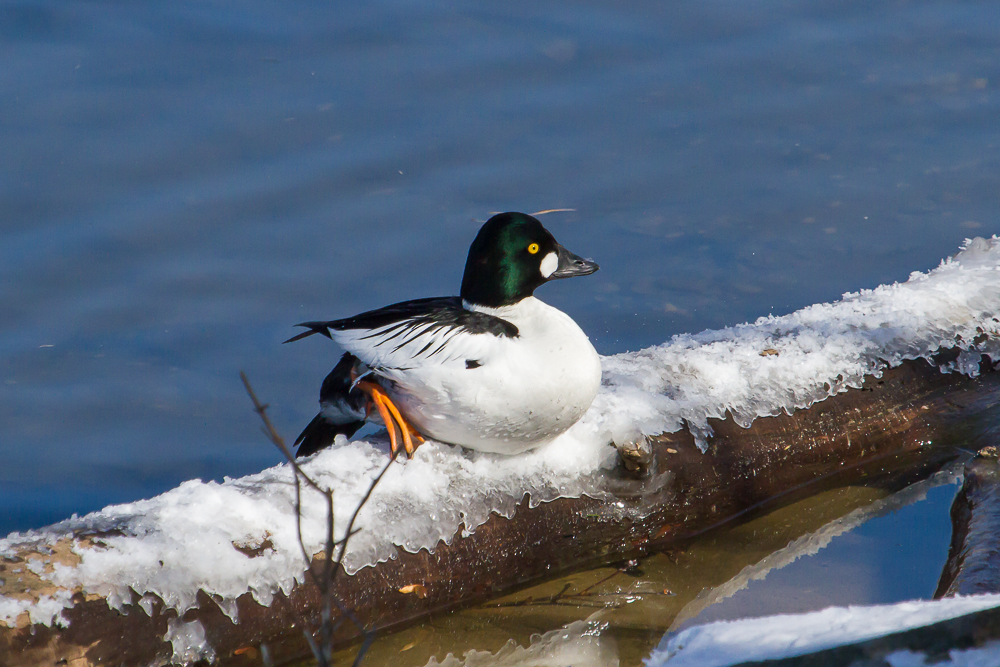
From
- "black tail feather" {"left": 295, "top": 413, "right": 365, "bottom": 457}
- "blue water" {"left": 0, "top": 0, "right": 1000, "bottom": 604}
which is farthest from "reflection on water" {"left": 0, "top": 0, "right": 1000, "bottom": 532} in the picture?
"black tail feather" {"left": 295, "top": 413, "right": 365, "bottom": 457}

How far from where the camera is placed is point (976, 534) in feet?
10.7

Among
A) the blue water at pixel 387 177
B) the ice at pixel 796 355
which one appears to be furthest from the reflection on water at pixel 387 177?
the ice at pixel 796 355

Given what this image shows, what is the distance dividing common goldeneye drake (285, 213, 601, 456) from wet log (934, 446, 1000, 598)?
1.31 m

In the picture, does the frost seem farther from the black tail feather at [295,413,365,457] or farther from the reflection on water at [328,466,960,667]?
the black tail feather at [295,413,365,457]

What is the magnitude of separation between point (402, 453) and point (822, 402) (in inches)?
64.8

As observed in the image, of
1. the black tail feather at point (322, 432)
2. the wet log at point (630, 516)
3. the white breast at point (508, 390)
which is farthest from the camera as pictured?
the black tail feather at point (322, 432)

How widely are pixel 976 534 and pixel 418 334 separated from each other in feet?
6.47

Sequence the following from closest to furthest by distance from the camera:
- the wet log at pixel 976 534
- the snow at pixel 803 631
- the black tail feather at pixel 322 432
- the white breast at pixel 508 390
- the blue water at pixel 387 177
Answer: the snow at pixel 803 631
the wet log at pixel 976 534
the white breast at pixel 508 390
the black tail feather at pixel 322 432
the blue water at pixel 387 177

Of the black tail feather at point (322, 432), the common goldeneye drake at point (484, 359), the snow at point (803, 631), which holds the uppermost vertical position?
the common goldeneye drake at point (484, 359)

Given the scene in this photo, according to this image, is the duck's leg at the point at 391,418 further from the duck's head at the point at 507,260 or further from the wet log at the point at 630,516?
the duck's head at the point at 507,260

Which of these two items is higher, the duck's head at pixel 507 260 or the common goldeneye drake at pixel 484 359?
the duck's head at pixel 507 260

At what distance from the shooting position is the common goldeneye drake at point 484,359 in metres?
3.27

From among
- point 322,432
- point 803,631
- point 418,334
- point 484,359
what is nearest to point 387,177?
point 322,432

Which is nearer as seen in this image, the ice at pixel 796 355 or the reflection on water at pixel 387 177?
the ice at pixel 796 355
